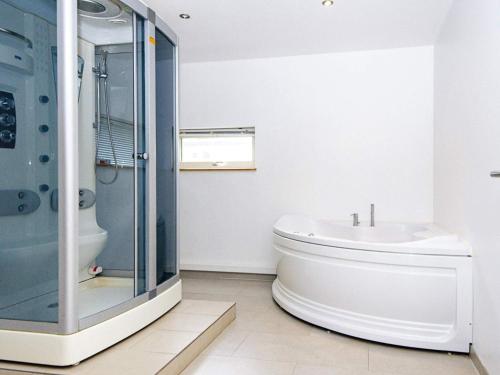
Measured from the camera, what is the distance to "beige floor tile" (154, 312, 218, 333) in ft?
7.57

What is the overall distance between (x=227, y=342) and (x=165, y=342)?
453 millimetres

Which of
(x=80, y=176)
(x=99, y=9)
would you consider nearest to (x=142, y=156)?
(x=80, y=176)

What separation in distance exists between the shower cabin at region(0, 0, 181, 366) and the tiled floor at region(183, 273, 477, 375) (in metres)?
0.50

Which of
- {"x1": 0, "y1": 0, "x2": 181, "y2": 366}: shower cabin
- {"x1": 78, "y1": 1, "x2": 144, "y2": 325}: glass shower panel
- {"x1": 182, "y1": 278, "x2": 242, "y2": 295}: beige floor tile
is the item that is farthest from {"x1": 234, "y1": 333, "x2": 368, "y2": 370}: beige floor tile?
{"x1": 182, "y1": 278, "x2": 242, "y2": 295}: beige floor tile

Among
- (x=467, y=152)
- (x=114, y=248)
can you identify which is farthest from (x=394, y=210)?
(x=114, y=248)

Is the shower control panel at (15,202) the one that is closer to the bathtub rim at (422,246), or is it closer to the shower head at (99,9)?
the shower head at (99,9)

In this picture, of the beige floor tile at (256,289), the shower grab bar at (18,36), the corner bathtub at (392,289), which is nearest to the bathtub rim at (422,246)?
the corner bathtub at (392,289)

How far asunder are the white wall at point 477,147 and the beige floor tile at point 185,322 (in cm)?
151

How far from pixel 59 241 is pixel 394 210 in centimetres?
289

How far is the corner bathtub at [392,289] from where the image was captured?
2.25 metres

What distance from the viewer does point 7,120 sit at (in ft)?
6.39

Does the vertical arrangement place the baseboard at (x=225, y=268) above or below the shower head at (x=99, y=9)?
below

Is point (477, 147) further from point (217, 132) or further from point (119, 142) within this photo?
point (217, 132)

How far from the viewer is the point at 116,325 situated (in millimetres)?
2043
